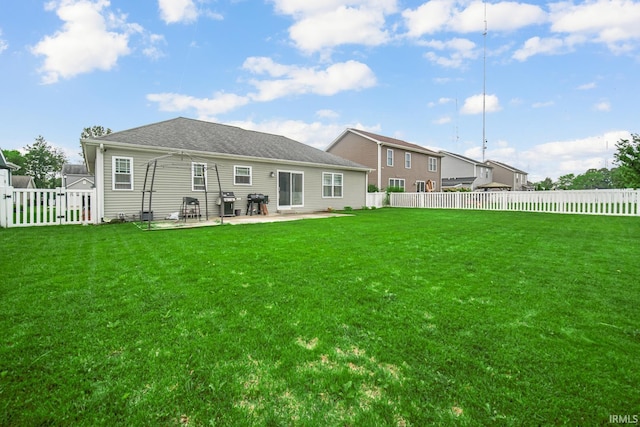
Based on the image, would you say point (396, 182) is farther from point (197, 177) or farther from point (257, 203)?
point (197, 177)

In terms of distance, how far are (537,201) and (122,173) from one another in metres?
17.8

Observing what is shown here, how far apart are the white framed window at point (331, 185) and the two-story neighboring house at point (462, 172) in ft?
67.3

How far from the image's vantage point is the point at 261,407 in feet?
4.90

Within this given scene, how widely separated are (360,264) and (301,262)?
0.85 metres

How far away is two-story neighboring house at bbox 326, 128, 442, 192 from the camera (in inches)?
851

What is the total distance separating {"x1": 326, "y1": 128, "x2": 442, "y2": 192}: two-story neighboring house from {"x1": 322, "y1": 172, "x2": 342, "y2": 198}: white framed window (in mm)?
4478

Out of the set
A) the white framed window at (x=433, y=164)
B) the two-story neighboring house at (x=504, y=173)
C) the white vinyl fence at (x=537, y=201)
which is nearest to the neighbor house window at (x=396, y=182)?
the white vinyl fence at (x=537, y=201)

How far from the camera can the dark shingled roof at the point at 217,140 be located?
35.3ft

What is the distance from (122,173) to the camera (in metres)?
9.91

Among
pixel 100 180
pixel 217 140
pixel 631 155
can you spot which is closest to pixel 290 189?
pixel 217 140

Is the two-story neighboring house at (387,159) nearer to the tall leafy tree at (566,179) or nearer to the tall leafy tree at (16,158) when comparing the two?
the tall leafy tree at (16,158)

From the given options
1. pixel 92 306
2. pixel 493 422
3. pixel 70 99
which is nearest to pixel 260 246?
pixel 92 306

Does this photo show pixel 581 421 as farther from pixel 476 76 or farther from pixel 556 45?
pixel 476 76

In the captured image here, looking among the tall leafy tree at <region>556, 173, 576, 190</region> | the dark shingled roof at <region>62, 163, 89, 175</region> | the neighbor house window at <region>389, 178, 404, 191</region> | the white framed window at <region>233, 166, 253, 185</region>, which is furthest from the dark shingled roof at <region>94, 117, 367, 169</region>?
the tall leafy tree at <region>556, 173, 576, 190</region>
